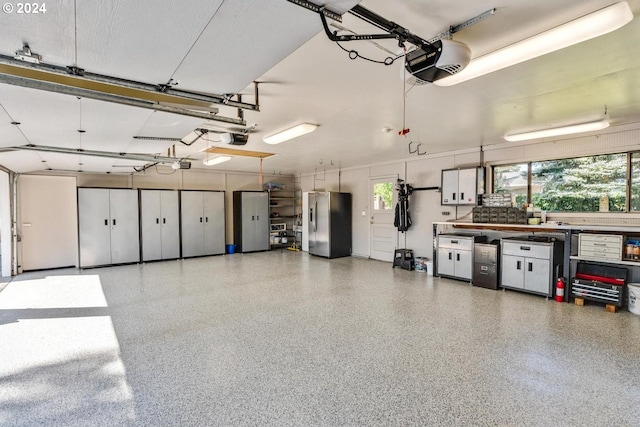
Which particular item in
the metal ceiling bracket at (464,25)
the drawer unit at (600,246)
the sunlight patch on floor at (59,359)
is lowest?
the sunlight patch on floor at (59,359)

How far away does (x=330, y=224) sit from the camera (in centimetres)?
855

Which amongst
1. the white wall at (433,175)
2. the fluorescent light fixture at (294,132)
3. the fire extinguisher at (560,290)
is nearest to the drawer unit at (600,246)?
the fire extinguisher at (560,290)

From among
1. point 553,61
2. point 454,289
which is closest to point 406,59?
point 553,61

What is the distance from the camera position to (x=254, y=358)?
289cm

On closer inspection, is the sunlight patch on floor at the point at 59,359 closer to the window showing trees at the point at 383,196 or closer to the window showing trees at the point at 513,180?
the window showing trees at the point at 383,196

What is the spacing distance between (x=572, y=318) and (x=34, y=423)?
5457 mm

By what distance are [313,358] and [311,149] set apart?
14.3ft

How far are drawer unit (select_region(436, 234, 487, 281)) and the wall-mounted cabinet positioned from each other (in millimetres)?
793

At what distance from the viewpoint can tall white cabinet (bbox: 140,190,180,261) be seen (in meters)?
8.05

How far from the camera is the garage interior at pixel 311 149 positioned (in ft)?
5.69

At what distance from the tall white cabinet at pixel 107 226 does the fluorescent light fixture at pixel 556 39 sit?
26.5 feet

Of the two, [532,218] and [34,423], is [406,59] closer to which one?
[34,423]

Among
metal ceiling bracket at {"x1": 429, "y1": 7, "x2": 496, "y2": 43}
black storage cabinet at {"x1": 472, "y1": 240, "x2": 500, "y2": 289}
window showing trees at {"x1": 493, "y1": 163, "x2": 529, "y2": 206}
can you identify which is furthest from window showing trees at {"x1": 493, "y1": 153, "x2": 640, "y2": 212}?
metal ceiling bracket at {"x1": 429, "y1": 7, "x2": 496, "y2": 43}

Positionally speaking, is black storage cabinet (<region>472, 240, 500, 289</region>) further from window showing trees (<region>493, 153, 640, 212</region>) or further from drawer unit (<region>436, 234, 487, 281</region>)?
window showing trees (<region>493, 153, 640, 212</region>)
